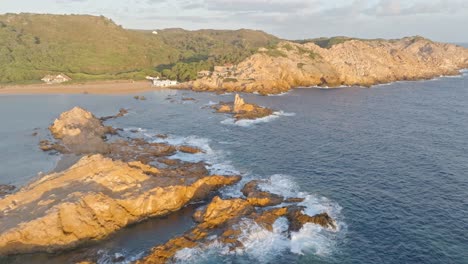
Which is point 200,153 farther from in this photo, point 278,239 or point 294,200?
point 278,239

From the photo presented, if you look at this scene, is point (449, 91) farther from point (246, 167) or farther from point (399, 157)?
point (246, 167)

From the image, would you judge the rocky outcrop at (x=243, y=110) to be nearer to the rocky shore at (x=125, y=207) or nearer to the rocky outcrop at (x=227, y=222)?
the rocky shore at (x=125, y=207)

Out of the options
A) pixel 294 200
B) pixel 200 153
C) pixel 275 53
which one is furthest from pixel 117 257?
pixel 275 53

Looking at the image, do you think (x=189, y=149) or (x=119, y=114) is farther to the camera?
(x=119, y=114)

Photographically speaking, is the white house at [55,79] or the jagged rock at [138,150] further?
the white house at [55,79]

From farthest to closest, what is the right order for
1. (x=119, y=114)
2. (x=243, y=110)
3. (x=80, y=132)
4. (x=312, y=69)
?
(x=312, y=69), (x=119, y=114), (x=243, y=110), (x=80, y=132)

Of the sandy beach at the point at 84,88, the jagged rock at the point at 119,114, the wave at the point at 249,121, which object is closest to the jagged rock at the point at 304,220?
the wave at the point at 249,121
